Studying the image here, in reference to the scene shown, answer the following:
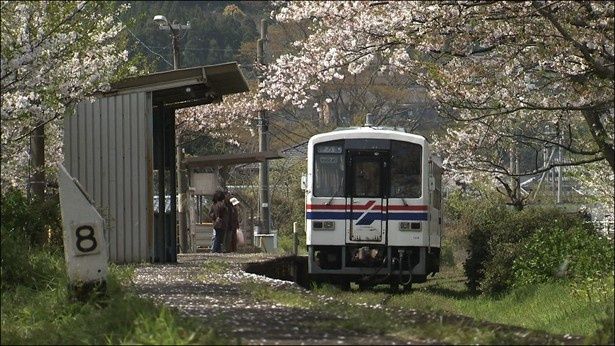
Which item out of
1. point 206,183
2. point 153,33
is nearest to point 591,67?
point 206,183

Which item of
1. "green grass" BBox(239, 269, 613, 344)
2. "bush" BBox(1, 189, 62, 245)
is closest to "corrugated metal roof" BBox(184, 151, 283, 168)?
"green grass" BBox(239, 269, 613, 344)

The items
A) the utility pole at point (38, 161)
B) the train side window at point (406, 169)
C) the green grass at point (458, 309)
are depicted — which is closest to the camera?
the green grass at point (458, 309)

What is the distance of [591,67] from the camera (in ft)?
48.4

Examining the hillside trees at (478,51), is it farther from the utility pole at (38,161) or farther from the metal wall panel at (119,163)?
the utility pole at (38,161)

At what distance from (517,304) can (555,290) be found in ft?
2.91

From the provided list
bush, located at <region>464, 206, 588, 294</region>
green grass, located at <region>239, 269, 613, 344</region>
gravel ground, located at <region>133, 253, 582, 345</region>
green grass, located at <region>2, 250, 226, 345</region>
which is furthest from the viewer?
bush, located at <region>464, 206, 588, 294</region>

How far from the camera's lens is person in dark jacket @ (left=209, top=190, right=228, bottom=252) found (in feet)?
Answer: 98.4

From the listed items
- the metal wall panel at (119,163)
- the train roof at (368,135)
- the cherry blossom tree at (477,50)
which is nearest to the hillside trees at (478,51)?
the cherry blossom tree at (477,50)

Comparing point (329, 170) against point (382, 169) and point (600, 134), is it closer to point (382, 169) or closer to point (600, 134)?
point (382, 169)

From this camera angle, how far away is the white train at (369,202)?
856 inches

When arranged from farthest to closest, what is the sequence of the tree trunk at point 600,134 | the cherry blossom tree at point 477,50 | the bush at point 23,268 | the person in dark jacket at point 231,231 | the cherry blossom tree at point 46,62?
the person in dark jacket at point 231,231 < the tree trunk at point 600,134 < the bush at point 23,268 < the cherry blossom tree at point 477,50 < the cherry blossom tree at point 46,62

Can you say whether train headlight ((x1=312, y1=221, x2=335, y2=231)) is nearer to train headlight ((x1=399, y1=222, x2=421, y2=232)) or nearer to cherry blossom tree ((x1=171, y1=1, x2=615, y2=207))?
train headlight ((x1=399, y1=222, x2=421, y2=232))

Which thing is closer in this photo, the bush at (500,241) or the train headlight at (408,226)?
the train headlight at (408,226)

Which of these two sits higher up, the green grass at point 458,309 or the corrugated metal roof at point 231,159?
the corrugated metal roof at point 231,159
